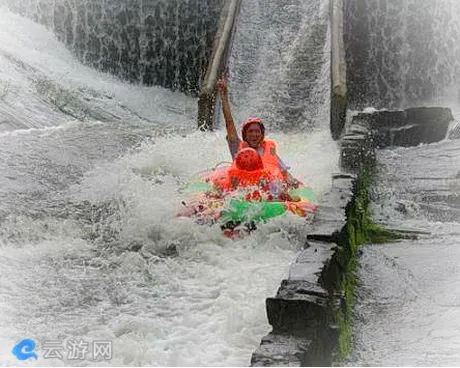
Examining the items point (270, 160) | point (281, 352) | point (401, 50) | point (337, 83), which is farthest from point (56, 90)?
point (281, 352)

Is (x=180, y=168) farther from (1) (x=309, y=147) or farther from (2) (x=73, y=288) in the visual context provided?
(2) (x=73, y=288)

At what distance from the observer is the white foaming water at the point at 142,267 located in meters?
4.33

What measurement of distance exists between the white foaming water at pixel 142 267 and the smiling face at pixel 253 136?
963mm

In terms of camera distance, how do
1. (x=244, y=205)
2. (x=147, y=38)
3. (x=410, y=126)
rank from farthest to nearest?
(x=147, y=38) → (x=410, y=126) → (x=244, y=205)

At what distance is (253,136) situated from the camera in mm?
7477

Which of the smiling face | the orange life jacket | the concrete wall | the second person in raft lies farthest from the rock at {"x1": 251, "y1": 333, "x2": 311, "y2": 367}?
the concrete wall

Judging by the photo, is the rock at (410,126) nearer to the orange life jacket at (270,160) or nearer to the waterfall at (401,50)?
the orange life jacket at (270,160)

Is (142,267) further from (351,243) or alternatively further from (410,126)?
(410,126)

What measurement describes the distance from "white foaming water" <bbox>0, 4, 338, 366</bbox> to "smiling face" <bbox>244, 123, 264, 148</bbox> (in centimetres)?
96

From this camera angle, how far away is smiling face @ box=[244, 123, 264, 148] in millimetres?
7469

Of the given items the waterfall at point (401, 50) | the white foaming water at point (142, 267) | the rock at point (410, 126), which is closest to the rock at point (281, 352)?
the white foaming water at point (142, 267)

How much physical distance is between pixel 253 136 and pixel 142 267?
2.48m

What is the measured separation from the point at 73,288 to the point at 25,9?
44.6 ft

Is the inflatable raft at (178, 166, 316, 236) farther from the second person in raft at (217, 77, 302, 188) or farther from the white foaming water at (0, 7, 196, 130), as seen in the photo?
the white foaming water at (0, 7, 196, 130)
